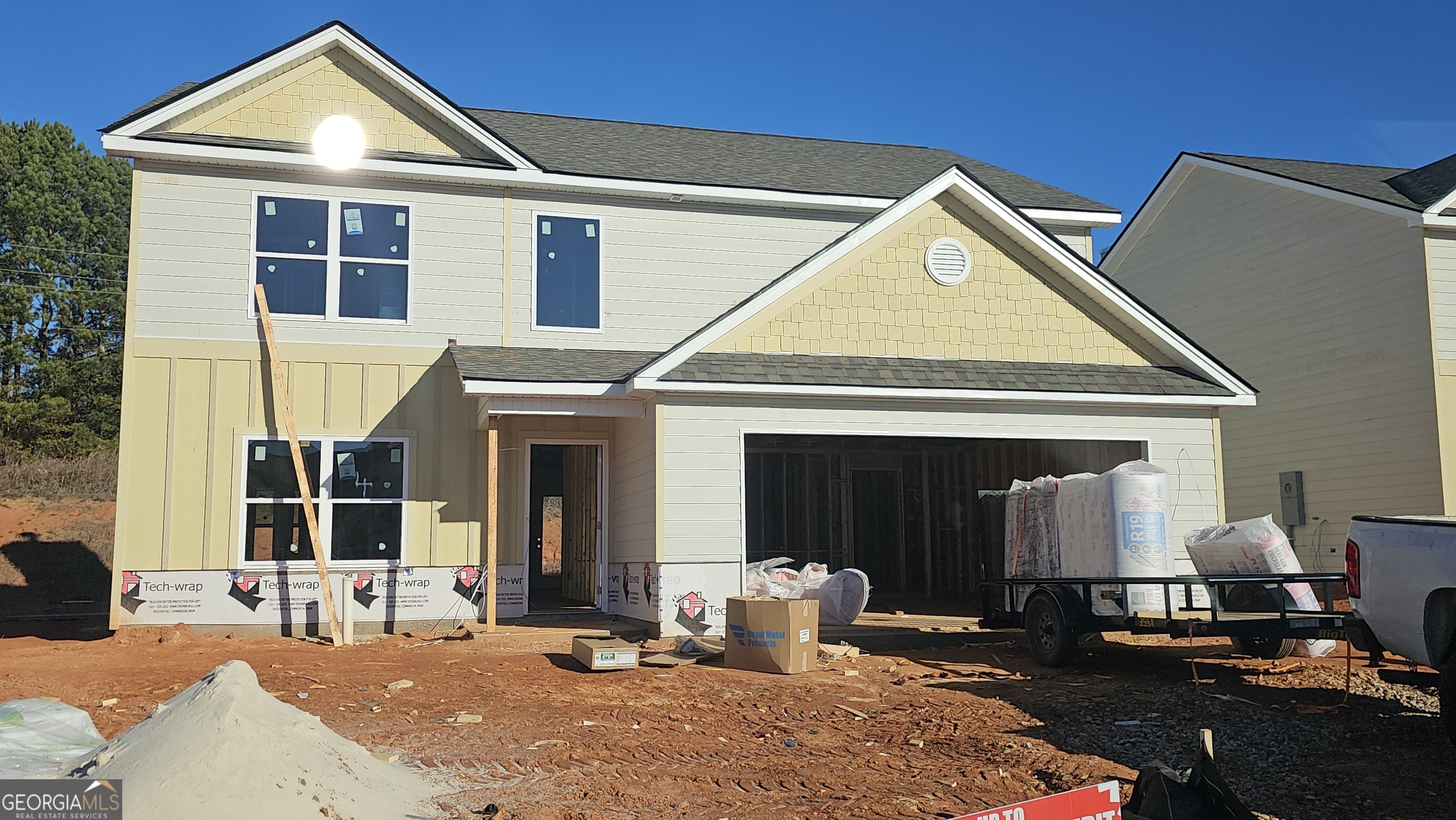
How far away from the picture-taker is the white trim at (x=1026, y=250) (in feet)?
44.6

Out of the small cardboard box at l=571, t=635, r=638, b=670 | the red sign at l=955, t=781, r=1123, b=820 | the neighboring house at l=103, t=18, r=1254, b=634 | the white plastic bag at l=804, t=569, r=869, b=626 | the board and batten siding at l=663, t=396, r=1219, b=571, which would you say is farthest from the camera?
the white plastic bag at l=804, t=569, r=869, b=626

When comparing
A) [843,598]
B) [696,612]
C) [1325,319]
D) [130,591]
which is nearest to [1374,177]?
[1325,319]

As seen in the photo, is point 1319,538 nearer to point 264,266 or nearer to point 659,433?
point 659,433

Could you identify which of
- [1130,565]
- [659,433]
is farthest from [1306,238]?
[659,433]

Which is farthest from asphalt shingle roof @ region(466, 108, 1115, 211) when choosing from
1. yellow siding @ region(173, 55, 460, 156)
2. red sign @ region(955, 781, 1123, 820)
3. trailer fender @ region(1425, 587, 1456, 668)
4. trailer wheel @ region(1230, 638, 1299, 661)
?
red sign @ region(955, 781, 1123, 820)

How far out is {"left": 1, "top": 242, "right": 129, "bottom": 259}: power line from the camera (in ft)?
121

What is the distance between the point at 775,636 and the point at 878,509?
1013cm

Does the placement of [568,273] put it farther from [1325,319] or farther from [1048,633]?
[1325,319]

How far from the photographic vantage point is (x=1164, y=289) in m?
23.5

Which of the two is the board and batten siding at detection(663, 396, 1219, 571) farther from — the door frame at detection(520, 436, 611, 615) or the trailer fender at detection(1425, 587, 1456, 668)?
the trailer fender at detection(1425, 587, 1456, 668)

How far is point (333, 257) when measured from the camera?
14844mm

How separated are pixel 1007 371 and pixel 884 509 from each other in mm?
6804

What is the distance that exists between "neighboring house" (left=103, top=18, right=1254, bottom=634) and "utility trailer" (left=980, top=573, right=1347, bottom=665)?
307 centimetres

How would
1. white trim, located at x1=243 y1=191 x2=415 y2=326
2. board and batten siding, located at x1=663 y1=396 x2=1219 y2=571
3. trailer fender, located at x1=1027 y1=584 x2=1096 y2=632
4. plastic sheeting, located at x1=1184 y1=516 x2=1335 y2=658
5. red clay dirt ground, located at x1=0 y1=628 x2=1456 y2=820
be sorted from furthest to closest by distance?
white trim, located at x1=243 y1=191 x2=415 y2=326
board and batten siding, located at x1=663 y1=396 x2=1219 y2=571
trailer fender, located at x1=1027 y1=584 x2=1096 y2=632
plastic sheeting, located at x1=1184 y1=516 x2=1335 y2=658
red clay dirt ground, located at x1=0 y1=628 x2=1456 y2=820
